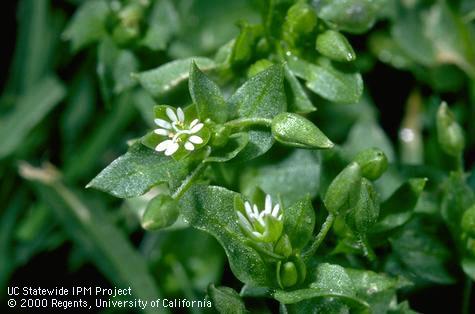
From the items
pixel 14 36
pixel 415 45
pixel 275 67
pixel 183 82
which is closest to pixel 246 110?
pixel 275 67

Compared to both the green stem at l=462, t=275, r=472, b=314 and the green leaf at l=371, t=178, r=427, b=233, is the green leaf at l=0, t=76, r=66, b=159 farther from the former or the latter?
the green stem at l=462, t=275, r=472, b=314

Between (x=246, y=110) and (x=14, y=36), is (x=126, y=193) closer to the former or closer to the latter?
(x=246, y=110)

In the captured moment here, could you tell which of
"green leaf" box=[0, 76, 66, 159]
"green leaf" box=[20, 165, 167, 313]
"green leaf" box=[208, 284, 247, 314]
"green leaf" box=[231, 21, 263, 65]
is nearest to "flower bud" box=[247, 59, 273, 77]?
"green leaf" box=[231, 21, 263, 65]

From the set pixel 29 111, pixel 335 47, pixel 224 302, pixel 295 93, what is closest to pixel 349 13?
pixel 335 47

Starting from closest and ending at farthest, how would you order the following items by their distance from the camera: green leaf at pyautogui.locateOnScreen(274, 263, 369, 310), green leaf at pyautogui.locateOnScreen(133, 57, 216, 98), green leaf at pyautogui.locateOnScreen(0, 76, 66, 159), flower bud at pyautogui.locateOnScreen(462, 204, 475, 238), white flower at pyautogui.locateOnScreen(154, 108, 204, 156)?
green leaf at pyautogui.locateOnScreen(274, 263, 369, 310), white flower at pyautogui.locateOnScreen(154, 108, 204, 156), flower bud at pyautogui.locateOnScreen(462, 204, 475, 238), green leaf at pyautogui.locateOnScreen(133, 57, 216, 98), green leaf at pyautogui.locateOnScreen(0, 76, 66, 159)

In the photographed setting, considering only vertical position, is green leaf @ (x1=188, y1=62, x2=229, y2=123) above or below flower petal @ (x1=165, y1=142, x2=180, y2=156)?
above

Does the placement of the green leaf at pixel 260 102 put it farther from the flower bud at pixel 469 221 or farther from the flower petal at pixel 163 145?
the flower bud at pixel 469 221

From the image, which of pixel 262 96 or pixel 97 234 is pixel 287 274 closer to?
pixel 262 96
